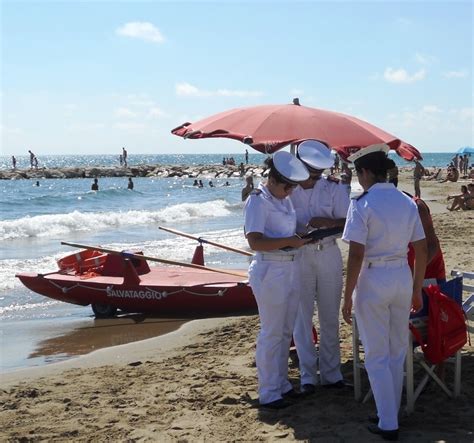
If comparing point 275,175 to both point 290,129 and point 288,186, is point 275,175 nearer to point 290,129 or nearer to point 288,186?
point 288,186

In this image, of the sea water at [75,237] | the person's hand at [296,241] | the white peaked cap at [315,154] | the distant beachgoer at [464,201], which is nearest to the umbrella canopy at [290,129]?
the white peaked cap at [315,154]

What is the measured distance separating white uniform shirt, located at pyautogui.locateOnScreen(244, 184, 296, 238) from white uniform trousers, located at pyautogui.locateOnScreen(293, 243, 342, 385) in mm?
287

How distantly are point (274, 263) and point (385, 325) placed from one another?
2.94ft

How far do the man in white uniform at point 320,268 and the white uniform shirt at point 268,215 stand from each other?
0.31 m

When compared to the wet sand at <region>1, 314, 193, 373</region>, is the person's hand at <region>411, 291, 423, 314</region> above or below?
above

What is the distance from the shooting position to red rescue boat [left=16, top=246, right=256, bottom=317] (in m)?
8.95

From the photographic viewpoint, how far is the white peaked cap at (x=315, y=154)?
15.9 feet

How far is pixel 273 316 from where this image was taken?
15.3ft

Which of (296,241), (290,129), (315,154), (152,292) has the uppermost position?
(290,129)

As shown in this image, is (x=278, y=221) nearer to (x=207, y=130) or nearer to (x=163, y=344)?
(x=207, y=130)

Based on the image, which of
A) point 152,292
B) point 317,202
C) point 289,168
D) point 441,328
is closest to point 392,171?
point 289,168

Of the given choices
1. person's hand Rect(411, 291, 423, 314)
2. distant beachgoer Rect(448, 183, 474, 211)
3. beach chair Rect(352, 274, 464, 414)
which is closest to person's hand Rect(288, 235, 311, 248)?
beach chair Rect(352, 274, 464, 414)

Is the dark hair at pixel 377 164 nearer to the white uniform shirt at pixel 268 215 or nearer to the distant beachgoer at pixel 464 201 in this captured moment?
the white uniform shirt at pixel 268 215

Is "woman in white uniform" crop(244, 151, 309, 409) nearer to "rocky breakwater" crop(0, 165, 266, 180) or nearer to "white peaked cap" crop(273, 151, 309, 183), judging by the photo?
"white peaked cap" crop(273, 151, 309, 183)
